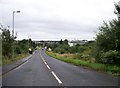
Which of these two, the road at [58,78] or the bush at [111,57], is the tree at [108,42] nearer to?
the bush at [111,57]

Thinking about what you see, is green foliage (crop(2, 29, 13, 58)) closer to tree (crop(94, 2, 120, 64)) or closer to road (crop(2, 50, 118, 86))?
tree (crop(94, 2, 120, 64))

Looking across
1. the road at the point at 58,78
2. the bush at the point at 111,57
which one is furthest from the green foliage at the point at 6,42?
the road at the point at 58,78

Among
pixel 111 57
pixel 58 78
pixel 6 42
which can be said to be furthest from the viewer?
pixel 6 42

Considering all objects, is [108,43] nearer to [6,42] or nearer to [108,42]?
[108,42]

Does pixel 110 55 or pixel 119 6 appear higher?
pixel 119 6

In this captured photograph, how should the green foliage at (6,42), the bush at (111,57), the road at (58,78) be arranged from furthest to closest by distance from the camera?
the green foliage at (6,42), the bush at (111,57), the road at (58,78)

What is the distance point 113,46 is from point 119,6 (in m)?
4.67

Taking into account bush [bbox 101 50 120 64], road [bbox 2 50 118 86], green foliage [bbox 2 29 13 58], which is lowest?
road [bbox 2 50 118 86]

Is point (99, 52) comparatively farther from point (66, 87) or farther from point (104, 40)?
point (66, 87)

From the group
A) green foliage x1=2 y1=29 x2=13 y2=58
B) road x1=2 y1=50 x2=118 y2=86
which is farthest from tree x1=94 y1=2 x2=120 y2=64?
green foliage x1=2 y1=29 x2=13 y2=58

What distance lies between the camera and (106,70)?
26500 millimetres

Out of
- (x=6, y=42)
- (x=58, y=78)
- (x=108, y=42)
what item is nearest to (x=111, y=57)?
(x=108, y=42)

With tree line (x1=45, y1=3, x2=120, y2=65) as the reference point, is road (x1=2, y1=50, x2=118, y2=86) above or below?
below

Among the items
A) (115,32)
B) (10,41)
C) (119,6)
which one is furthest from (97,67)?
(10,41)
